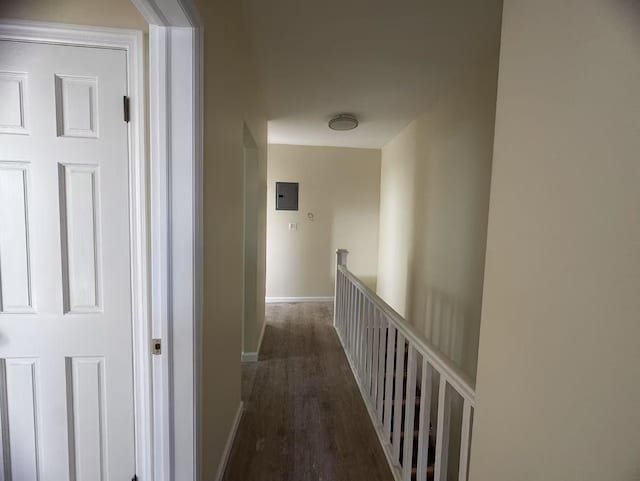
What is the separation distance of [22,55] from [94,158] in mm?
432

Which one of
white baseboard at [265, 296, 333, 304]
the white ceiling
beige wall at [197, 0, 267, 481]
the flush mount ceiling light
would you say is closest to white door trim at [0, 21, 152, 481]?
beige wall at [197, 0, 267, 481]

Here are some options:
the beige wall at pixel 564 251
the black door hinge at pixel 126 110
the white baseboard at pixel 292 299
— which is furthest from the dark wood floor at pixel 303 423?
the black door hinge at pixel 126 110


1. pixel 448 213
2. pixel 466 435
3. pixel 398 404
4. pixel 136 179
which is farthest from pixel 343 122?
pixel 466 435

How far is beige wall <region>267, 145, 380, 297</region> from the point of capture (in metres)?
4.57

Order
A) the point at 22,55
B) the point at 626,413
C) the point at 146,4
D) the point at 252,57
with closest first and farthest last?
the point at 626,413, the point at 146,4, the point at 22,55, the point at 252,57

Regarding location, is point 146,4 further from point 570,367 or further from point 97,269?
point 570,367

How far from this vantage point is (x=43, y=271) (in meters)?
1.10

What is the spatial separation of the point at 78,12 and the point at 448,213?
97.0 inches

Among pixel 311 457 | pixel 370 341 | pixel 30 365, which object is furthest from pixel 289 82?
pixel 311 457

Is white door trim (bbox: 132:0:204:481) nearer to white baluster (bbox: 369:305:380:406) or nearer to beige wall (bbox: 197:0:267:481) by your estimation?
beige wall (bbox: 197:0:267:481)

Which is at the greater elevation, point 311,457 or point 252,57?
point 252,57

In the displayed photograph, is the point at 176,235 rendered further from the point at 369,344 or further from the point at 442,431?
the point at 369,344

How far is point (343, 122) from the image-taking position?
127 inches

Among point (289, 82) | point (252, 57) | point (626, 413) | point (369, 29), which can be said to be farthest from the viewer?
point (289, 82)
